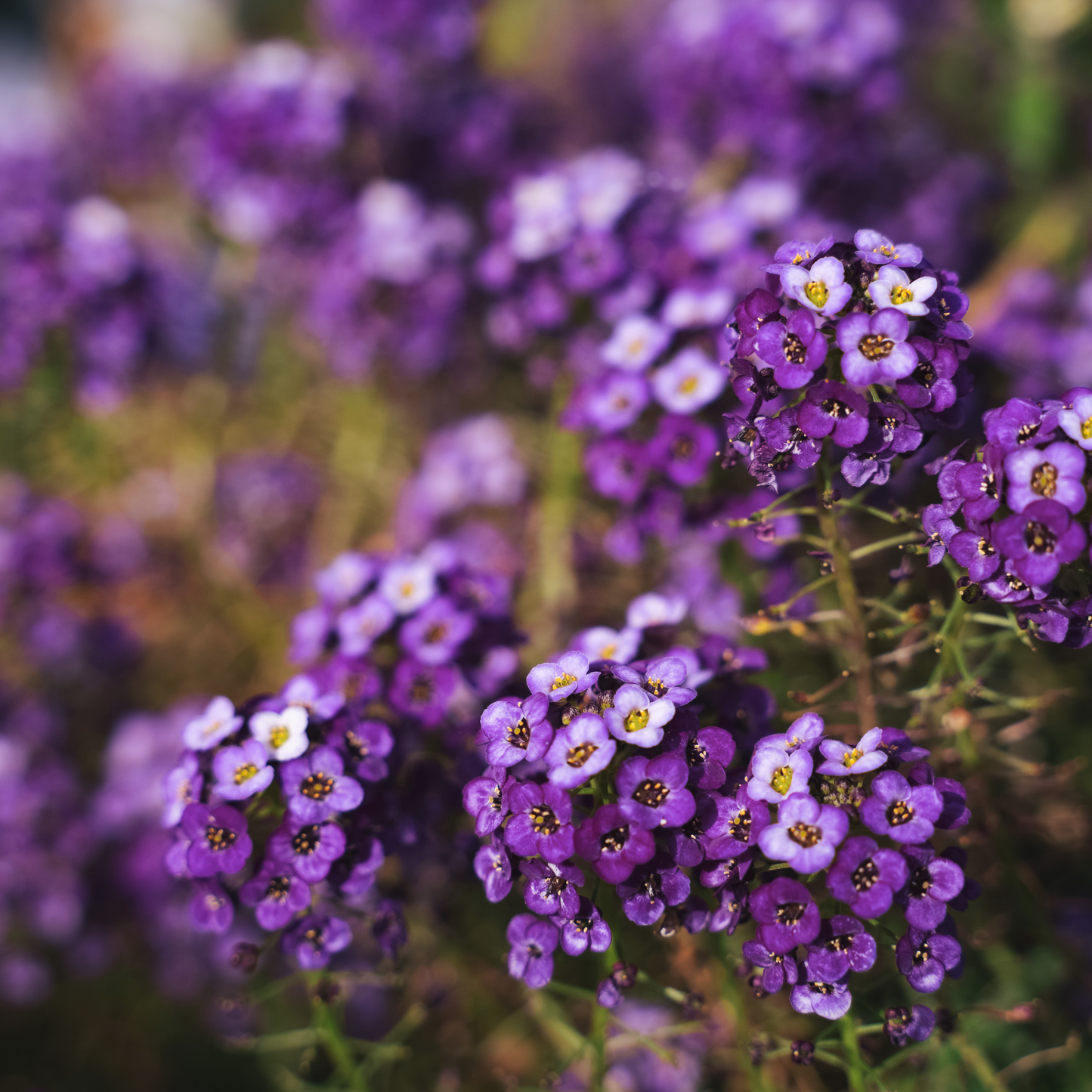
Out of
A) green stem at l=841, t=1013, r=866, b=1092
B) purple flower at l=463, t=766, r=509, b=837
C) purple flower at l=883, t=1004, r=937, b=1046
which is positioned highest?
purple flower at l=463, t=766, r=509, b=837

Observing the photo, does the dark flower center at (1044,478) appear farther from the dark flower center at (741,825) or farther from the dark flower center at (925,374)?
the dark flower center at (741,825)

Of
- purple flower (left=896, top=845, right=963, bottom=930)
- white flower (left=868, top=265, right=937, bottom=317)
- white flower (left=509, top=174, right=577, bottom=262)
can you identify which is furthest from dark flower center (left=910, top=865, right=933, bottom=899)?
white flower (left=509, top=174, right=577, bottom=262)

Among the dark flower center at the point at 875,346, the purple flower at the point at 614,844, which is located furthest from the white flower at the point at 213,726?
the dark flower center at the point at 875,346

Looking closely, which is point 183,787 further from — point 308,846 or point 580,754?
point 580,754

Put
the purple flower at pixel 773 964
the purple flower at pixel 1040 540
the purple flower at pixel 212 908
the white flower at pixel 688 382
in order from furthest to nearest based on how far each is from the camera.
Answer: the white flower at pixel 688 382
the purple flower at pixel 212 908
the purple flower at pixel 773 964
the purple flower at pixel 1040 540

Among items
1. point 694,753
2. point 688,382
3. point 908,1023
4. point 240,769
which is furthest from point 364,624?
point 908,1023

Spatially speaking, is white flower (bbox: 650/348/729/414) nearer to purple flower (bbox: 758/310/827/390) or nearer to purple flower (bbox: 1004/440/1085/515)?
purple flower (bbox: 758/310/827/390)

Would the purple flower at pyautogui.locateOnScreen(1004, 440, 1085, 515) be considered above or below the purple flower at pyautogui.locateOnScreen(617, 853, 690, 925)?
above
